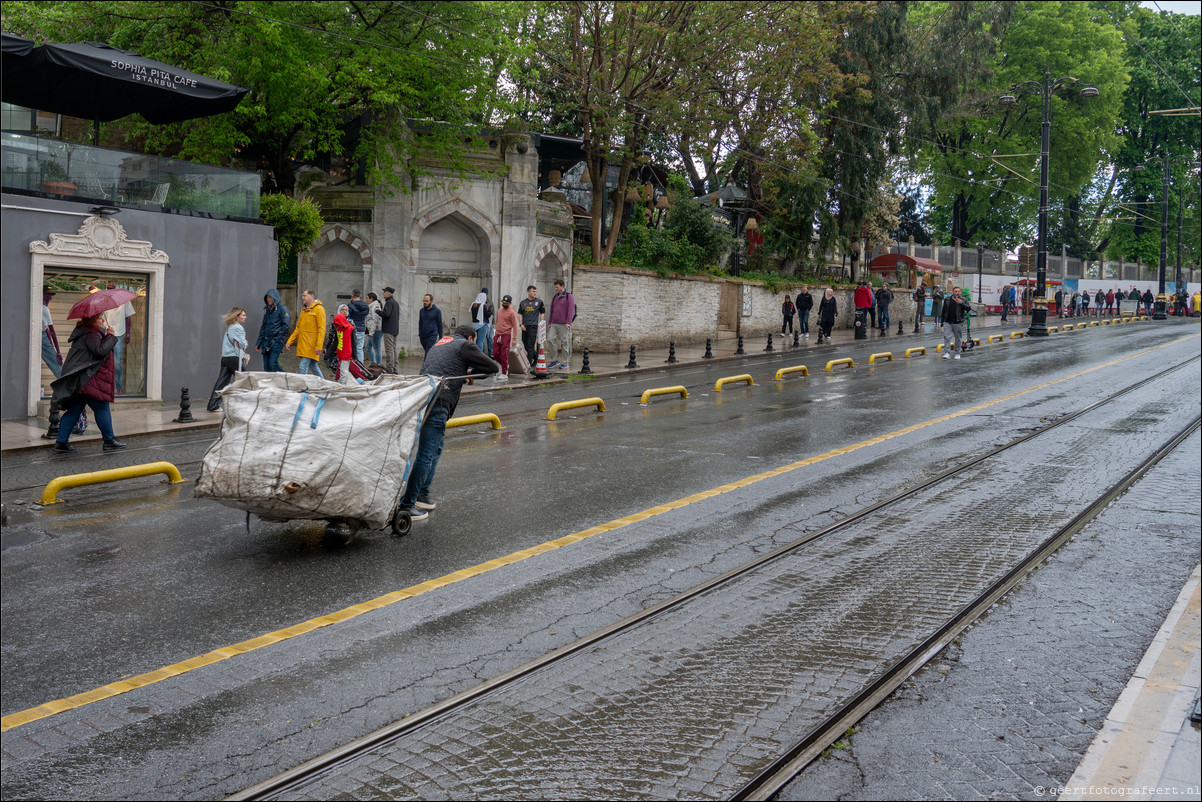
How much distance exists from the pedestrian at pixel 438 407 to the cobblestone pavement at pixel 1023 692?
14.5ft

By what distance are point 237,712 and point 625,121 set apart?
76.1 feet

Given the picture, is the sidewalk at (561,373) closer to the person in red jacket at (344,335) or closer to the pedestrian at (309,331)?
the pedestrian at (309,331)

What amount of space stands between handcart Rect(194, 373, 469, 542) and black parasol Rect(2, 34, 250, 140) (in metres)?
10.6

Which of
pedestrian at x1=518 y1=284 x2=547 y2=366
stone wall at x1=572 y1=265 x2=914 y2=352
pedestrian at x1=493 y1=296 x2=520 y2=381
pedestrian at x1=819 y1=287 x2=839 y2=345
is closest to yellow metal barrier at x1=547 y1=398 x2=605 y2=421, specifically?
pedestrian at x1=493 y1=296 x2=520 y2=381

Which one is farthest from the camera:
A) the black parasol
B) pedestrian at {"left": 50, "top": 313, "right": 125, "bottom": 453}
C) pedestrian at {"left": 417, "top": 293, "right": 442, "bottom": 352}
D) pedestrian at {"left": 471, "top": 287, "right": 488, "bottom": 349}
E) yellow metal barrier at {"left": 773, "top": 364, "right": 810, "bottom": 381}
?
pedestrian at {"left": 471, "top": 287, "right": 488, "bottom": 349}

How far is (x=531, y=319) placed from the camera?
21.4m

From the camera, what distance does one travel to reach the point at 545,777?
4219mm

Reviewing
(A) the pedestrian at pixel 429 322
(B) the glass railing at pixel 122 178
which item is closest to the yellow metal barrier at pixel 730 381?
(A) the pedestrian at pixel 429 322

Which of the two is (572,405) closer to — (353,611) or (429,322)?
(429,322)

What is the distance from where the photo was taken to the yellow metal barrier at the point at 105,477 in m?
9.20

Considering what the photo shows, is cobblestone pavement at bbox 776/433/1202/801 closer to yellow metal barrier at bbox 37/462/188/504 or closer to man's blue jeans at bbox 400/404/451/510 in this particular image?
man's blue jeans at bbox 400/404/451/510

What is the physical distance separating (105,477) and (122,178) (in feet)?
28.1

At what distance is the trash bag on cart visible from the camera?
23.6ft

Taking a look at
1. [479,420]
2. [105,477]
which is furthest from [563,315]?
[105,477]
